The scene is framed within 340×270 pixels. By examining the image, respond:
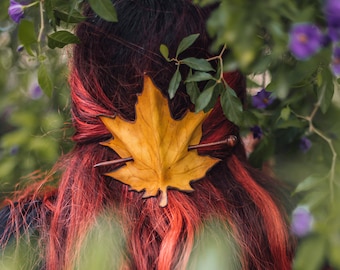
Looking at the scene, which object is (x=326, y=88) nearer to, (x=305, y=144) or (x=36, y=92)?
(x=305, y=144)

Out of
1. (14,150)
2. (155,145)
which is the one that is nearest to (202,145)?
(155,145)

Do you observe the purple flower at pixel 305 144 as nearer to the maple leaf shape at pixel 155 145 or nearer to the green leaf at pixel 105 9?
the maple leaf shape at pixel 155 145

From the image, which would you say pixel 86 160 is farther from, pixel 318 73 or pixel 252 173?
pixel 318 73

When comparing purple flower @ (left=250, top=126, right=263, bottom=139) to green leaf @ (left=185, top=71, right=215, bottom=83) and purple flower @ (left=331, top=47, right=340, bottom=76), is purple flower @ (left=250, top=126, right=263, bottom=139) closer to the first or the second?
green leaf @ (left=185, top=71, right=215, bottom=83)

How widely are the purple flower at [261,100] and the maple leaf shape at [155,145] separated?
1.03ft

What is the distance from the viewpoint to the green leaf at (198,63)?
1.08 m

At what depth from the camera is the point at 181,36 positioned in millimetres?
1150

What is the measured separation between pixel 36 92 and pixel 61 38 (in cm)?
81

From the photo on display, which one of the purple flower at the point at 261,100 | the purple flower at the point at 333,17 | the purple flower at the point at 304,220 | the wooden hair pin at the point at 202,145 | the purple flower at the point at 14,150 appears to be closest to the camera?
the purple flower at the point at 333,17

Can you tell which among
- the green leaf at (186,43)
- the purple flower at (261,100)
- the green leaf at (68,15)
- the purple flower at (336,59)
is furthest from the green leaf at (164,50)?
the purple flower at (261,100)

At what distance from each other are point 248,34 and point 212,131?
0.46 metres

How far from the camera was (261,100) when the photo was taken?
147 cm

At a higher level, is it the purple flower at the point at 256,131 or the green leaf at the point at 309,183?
the green leaf at the point at 309,183

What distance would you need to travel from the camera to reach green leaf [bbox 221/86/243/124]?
1082 mm
